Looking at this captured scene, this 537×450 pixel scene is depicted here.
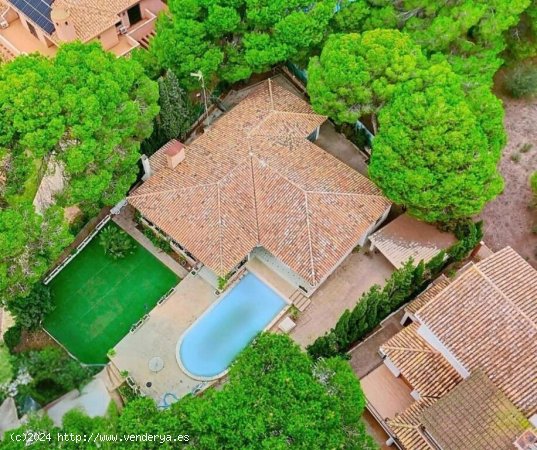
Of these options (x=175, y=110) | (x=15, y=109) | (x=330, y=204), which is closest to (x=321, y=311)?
(x=330, y=204)

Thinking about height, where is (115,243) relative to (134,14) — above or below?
below

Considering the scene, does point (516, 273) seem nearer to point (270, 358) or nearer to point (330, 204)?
point (330, 204)

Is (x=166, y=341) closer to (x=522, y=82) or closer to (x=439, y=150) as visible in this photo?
(x=439, y=150)

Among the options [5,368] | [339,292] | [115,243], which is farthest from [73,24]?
[339,292]

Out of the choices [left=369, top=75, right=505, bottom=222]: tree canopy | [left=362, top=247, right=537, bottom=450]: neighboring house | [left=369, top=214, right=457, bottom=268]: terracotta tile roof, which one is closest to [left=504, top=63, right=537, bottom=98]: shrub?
[left=369, top=75, right=505, bottom=222]: tree canopy

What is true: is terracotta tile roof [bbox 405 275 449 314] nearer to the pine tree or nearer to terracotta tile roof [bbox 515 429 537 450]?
terracotta tile roof [bbox 515 429 537 450]

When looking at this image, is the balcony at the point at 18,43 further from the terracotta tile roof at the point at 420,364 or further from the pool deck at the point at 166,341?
the terracotta tile roof at the point at 420,364

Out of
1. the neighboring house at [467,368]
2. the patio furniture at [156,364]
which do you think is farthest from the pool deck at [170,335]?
the neighboring house at [467,368]
